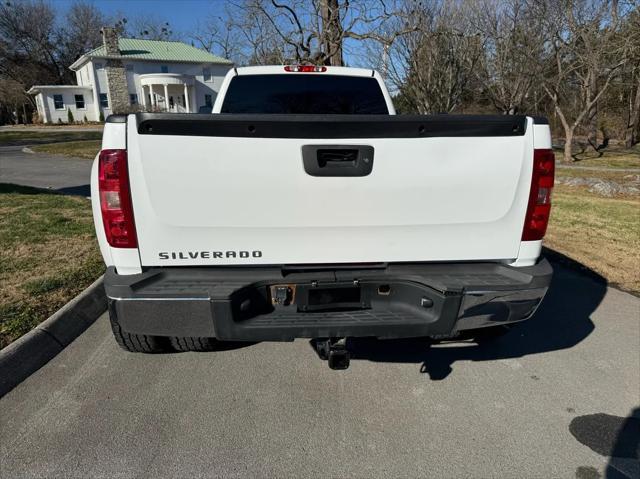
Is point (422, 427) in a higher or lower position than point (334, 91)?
lower

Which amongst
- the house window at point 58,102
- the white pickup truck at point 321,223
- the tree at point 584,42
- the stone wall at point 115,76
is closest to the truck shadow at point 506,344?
the white pickup truck at point 321,223

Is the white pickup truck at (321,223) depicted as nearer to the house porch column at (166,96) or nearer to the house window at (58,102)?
the house porch column at (166,96)

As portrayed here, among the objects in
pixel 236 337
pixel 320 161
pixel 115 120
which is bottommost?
pixel 236 337

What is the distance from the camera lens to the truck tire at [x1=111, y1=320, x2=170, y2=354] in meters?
2.79

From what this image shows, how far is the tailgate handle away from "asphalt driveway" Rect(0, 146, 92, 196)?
8.62 meters

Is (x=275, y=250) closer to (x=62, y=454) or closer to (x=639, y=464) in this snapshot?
(x=62, y=454)

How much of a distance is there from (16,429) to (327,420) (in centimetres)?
174

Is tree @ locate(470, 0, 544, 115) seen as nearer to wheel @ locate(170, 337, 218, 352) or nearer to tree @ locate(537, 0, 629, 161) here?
tree @ locate(537, 0, 629, 161)

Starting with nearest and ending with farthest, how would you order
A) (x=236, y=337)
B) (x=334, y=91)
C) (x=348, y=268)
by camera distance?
1. (x=236, y=337)
2. (x=348, y=268)
3. (x=334, y=91)

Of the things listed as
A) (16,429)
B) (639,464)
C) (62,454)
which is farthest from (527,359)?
(16,429)

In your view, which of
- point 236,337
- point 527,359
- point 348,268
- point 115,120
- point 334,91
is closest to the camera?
point 115,120

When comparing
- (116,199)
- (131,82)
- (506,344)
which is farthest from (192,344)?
(131,82)

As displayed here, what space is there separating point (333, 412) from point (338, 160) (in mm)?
1489

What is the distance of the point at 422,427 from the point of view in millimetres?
2502
